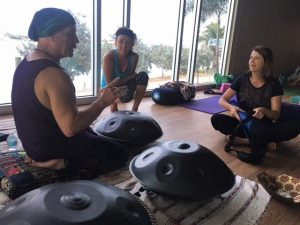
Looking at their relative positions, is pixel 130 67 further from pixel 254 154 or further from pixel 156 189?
pixel 156 189

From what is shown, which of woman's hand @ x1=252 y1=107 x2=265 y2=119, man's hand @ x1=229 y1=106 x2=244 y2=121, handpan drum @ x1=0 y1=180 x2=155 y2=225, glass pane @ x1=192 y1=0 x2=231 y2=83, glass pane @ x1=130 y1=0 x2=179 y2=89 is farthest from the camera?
glass pane @ x1=192 y1=0 x2=231 y2=83

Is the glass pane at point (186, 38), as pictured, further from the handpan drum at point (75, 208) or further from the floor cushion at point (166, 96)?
the handpan drum at point (75, 208)

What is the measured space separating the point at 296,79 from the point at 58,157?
21.7 ft

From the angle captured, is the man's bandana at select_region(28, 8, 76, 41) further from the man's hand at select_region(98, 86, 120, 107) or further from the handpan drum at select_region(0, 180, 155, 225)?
the handpan drum at select_region(0, 180, 155, 225)

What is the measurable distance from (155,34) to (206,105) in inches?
51.2

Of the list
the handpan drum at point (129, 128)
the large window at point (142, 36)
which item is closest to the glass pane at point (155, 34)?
the large window at point (142, 36)

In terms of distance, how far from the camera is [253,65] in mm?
2369

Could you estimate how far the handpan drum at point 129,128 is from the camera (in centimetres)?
211

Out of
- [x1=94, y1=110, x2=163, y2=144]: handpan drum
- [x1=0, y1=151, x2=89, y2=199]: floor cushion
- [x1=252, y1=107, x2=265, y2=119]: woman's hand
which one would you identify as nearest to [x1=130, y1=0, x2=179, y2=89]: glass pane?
[x1=94, y1=110, x2=163, y2=144]: handpan drum

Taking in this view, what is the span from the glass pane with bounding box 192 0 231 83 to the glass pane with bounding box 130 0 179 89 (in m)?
0.74

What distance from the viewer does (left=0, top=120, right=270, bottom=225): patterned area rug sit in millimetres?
1509

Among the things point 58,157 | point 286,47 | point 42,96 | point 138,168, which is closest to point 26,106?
point 42,96

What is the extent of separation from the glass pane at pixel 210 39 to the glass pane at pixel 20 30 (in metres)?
2.37

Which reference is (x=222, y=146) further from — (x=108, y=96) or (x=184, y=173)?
(x=108, y=96)
